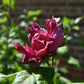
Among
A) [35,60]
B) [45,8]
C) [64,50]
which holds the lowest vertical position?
[64,50]

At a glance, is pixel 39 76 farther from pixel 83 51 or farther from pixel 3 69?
pixel 83 51

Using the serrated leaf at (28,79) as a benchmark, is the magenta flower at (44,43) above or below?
above

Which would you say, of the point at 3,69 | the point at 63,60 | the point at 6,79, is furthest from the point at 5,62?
the point at 63,60

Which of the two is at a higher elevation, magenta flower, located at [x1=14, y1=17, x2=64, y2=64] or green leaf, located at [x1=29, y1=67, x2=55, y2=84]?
magenta flower, located at [x1=14, y1=17, x2=64, y2=64]

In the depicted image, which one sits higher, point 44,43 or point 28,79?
point 44,43

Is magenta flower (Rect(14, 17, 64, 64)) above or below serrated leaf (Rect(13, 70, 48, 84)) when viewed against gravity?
above

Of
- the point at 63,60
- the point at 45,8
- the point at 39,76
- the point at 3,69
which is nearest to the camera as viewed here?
the point at 39,76

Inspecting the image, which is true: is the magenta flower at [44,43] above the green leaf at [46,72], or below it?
above

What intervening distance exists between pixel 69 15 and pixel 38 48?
279 centimetres

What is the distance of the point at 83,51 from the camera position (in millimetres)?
3424

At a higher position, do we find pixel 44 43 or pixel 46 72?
pixel 44 43

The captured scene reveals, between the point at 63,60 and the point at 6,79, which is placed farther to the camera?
the point at 63,60

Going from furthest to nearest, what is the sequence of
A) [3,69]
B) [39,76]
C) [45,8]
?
[45,8] → [3,69] → [39,76]

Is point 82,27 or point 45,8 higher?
point 45,8
